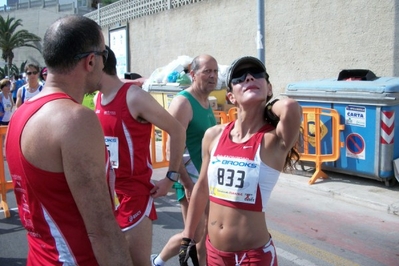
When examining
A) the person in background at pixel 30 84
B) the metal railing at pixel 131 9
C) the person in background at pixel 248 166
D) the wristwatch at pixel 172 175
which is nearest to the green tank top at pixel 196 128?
the wristwatch at pixel 172 175

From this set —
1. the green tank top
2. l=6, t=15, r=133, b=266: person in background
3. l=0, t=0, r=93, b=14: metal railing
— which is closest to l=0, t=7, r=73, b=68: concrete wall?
l=0, t=0, r=93, b=14: metal railing

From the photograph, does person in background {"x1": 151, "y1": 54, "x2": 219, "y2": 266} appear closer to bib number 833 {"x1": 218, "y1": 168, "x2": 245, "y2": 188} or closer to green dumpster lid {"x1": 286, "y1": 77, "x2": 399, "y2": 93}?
bib number 833 {"x1": 218, "y1": 168, "x2": 245, "y2": 188}

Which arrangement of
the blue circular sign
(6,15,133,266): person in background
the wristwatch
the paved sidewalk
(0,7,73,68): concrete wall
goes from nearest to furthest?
(6,15,133,266): person in background < the wristwatch < the paved sidewalk < the blue circular sign < (0,7,73,68): concrete wall

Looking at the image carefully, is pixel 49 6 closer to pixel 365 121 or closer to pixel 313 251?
pixel 365 121

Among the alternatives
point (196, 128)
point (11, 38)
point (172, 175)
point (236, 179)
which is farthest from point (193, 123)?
point (11, 38)

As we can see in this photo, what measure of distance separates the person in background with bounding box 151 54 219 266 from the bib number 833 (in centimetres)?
115

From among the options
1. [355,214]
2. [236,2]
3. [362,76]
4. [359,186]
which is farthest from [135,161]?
[236,2]

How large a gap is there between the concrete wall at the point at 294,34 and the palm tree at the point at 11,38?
98.9 ft

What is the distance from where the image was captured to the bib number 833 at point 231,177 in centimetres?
243

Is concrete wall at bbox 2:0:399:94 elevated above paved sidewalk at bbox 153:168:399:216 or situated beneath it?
elevated above

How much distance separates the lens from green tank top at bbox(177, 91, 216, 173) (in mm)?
3746

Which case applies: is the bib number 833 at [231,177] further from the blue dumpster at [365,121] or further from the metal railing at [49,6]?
the metal railing at [49,6]

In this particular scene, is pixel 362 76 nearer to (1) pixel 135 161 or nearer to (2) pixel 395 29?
(2) pixel 395 29

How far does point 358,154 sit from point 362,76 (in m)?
1.44
